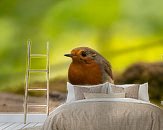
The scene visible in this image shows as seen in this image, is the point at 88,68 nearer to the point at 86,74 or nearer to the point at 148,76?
the point at 86,74

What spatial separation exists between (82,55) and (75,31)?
487 mm

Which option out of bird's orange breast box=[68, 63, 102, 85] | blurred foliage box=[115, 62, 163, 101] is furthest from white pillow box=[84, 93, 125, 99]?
blurred foliage box=[115, 62, 163, 101]

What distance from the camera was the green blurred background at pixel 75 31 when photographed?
262 inches

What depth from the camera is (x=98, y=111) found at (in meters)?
3.99

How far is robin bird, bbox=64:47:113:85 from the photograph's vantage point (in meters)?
6.47

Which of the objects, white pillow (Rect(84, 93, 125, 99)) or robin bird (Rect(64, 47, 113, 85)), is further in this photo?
robin bird (Rect(64, 47, 113, 85))

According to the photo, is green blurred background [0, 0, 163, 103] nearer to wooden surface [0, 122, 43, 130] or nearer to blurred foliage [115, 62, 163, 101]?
blurred foliage [115, 62, 163, 101]

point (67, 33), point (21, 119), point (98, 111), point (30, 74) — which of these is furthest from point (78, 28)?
point (98, 111)

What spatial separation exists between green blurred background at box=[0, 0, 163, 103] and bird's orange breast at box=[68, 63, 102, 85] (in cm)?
21

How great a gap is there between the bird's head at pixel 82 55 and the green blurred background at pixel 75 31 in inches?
3.8

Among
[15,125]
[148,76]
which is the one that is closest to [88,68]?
[148,76]

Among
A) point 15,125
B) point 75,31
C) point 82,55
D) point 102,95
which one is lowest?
point 15,125

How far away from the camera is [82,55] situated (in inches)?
260

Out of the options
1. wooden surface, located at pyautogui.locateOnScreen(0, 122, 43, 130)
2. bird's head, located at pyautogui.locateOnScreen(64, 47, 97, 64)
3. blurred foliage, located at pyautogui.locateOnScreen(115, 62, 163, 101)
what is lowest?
wooden surface, located at pyautogui.locateOnScreen(0, 122, 43, 130)
